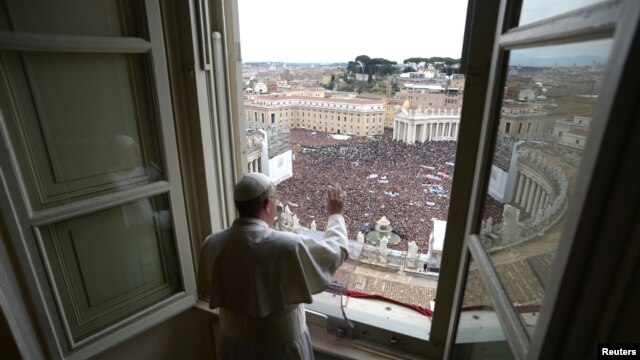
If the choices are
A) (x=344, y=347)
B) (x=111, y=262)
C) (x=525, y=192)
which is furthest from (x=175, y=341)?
(x=525, y=192)

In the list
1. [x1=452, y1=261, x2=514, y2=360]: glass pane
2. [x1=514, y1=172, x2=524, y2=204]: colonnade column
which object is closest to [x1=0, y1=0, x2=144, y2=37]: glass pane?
[x1=514, y1=172, x2=524, y2=204]: colonnade column

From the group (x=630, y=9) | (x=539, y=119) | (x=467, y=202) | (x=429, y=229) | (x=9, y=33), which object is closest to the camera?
(x=630, y=9)

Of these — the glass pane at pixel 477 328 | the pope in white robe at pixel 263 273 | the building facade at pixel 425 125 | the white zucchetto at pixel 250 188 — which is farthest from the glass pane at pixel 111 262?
the glass pane at pixel 477 328

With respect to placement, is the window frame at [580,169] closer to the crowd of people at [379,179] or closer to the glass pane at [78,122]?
the crowd of people at [379,179]

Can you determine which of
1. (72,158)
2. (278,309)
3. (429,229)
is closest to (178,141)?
(72,158)

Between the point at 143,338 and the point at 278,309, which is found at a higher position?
the point at 278,309

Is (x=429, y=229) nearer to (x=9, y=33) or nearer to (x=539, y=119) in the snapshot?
(x=539, y=119)

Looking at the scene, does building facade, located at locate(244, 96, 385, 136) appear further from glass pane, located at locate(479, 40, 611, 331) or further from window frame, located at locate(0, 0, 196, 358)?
glass pane, located at locate(479, 40, 611, 331)

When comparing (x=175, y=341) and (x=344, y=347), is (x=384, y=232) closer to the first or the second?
(x=344, y=347)
